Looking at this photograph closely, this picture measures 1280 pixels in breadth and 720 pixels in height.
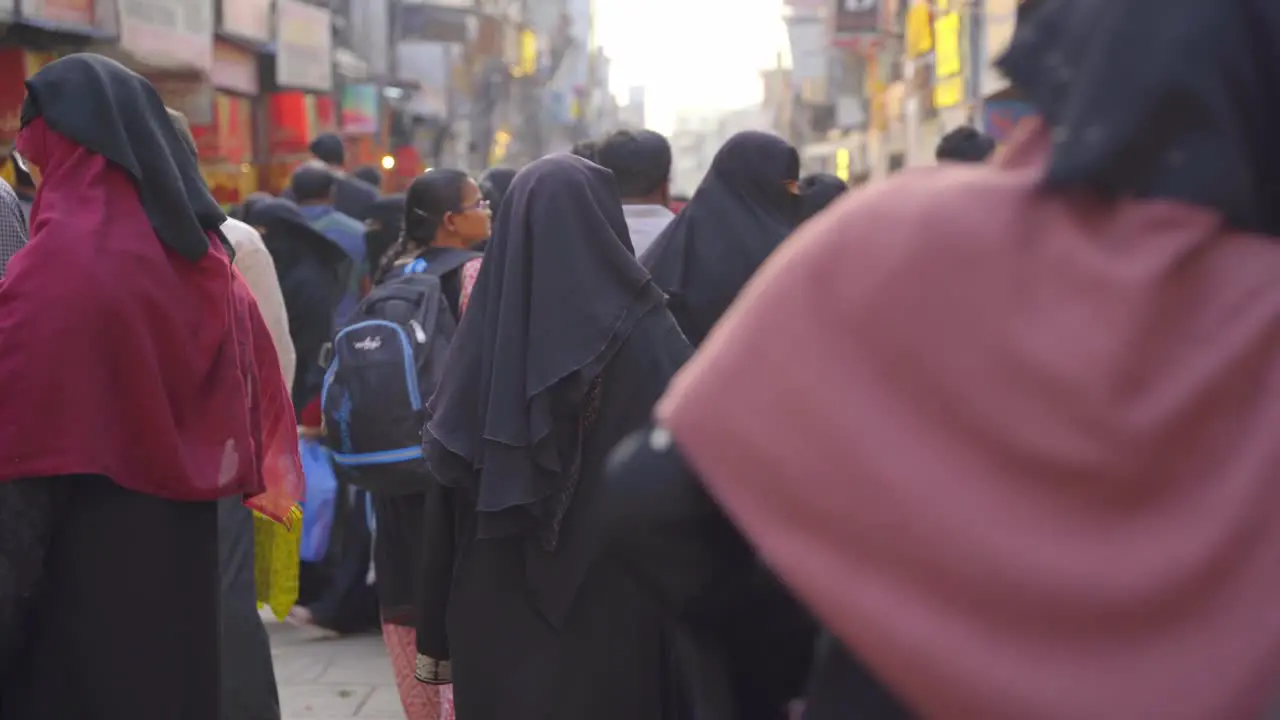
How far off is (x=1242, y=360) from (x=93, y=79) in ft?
8.91

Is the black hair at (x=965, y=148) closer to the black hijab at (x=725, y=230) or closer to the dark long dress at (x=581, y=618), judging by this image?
the black hijab at (x=725, y=230)

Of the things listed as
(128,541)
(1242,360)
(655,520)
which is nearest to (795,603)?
(655,520)

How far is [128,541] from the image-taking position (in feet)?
11.4

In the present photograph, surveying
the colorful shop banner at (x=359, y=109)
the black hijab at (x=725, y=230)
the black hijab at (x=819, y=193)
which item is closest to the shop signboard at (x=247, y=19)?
the colorful shop banner at (x=359, y=109)

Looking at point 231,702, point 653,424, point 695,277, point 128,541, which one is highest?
point 653,424

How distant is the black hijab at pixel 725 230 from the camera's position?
4.89 m

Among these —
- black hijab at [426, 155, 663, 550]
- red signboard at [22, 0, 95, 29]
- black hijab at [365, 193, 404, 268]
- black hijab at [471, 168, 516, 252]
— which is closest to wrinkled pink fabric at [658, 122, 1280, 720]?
black hijab at [426, 155, 663, 550]

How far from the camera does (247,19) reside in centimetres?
1748

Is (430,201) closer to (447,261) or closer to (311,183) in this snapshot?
(447,261)

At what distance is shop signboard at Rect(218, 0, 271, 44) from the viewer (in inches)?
657

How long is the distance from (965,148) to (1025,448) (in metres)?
6.33

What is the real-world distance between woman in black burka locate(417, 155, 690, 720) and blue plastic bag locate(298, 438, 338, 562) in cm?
329

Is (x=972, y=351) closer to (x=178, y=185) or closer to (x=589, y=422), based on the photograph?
(x=589, y=422)

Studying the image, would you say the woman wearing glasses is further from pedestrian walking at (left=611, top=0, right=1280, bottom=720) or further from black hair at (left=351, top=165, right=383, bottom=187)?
black hair at (left=351, top=165, right=383, bottom=187)
